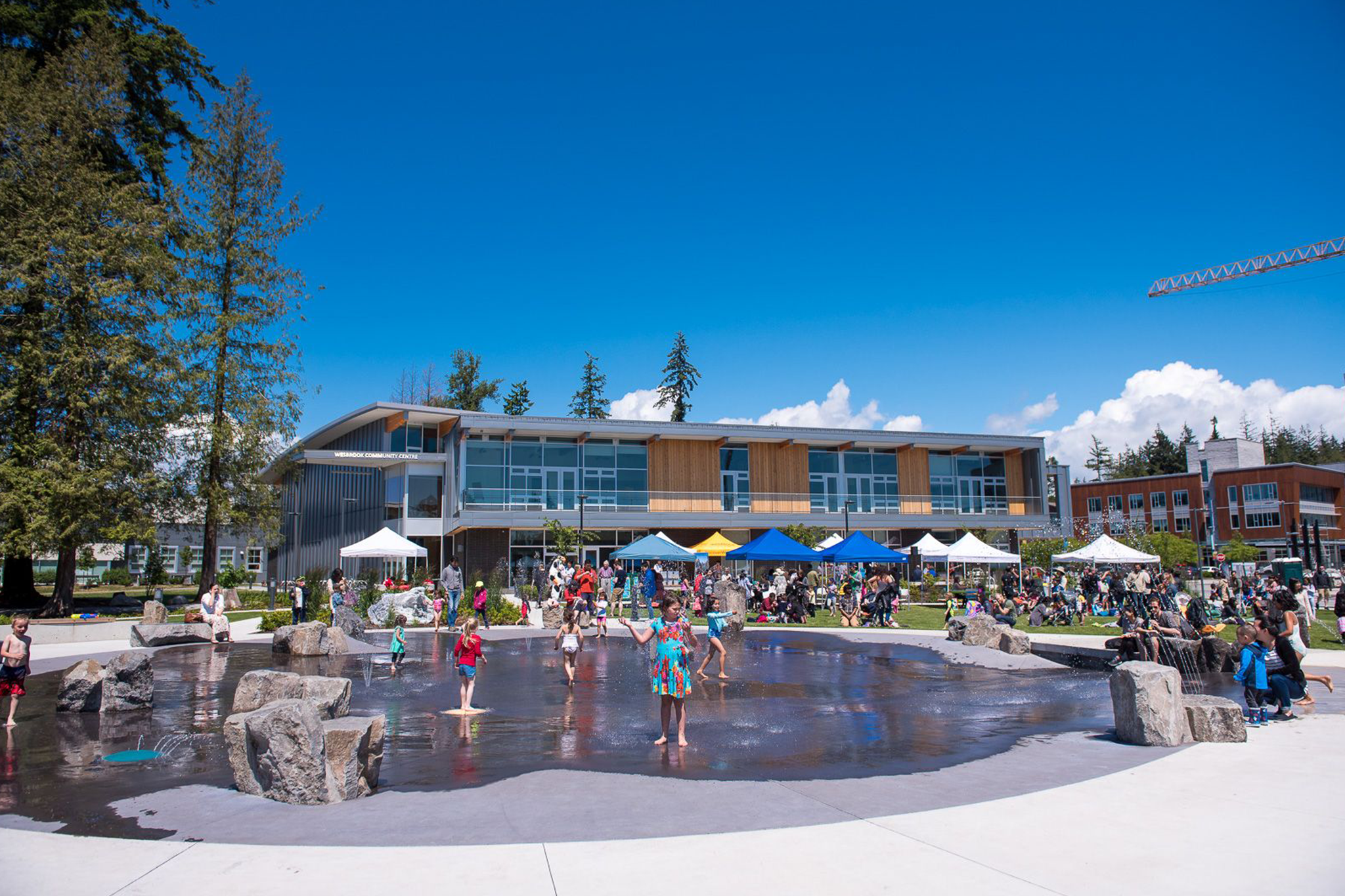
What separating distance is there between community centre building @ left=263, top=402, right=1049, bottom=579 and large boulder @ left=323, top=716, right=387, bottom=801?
2784cm

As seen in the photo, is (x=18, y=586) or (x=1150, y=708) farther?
(x=18, y=586)

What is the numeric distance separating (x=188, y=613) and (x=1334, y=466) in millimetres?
96722

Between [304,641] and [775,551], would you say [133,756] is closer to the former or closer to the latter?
[304,641]

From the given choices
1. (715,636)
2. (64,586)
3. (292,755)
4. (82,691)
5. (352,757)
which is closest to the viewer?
(292,755)

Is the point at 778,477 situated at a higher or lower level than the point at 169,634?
higher

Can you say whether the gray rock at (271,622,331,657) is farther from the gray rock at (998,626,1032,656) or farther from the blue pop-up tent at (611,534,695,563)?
the gray rock at (998,626,1032,656)

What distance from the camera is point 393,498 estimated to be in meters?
41.2

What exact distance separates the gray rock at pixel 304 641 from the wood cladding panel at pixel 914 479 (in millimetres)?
36244

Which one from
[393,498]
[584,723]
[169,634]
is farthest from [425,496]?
[584,723]

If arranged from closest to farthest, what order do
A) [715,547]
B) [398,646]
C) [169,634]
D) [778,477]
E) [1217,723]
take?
1. [1217,723]
2. [398,646]
3. [169,634]
4. [715,547]
5. [778,477]

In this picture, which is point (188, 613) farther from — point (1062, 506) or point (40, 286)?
point (1062, 506)

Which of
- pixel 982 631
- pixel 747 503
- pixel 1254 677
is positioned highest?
pixel 747 503

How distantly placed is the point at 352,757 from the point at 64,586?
24.8 meters

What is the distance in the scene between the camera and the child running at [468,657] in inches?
440
